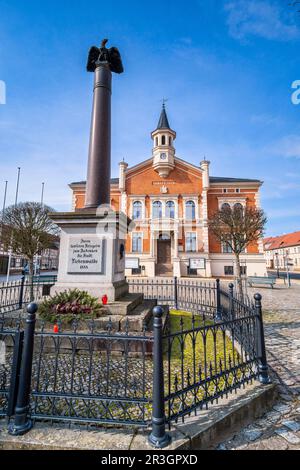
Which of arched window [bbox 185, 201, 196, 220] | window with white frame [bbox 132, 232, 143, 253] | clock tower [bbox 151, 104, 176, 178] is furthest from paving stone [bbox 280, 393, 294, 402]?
clock tower [bbox 151, 104, 176, 178]

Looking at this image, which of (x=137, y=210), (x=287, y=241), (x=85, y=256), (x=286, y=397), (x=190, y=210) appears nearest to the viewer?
(x=286, y=397)

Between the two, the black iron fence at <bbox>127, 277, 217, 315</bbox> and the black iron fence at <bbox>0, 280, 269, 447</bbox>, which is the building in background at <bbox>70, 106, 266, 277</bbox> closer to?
the black iron fence at <bbox>127, 277, 217, 315</bbox>

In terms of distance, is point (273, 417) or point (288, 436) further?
point (273, 417)

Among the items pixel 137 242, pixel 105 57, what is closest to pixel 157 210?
pixel 137 242

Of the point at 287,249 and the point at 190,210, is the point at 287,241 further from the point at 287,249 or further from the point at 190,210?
the point at 190,210

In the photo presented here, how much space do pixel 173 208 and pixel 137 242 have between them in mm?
6031

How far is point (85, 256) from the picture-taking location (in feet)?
19.2

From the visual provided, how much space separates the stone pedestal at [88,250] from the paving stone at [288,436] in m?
3.88

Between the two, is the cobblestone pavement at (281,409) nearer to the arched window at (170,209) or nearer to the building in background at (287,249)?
the arched window at (170,209)

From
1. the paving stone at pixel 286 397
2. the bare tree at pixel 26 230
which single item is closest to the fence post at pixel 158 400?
the paving stone at pixel 286 397

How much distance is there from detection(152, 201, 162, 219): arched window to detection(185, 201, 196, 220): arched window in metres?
3.17

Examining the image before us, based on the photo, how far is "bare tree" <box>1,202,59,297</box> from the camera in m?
11.2

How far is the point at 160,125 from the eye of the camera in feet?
101
